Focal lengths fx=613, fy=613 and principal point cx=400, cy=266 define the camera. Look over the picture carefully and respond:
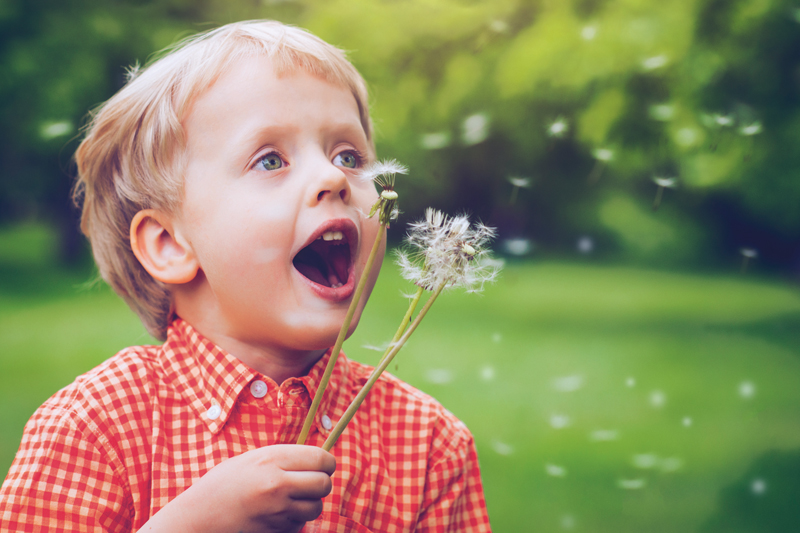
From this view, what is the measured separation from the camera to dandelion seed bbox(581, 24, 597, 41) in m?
1.69

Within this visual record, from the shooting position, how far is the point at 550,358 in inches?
60.4

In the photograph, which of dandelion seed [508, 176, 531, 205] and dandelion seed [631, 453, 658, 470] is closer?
dandelion seed [631, 453, 658, 470]

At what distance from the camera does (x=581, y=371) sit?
1.50m

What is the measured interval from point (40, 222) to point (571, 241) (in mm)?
1375

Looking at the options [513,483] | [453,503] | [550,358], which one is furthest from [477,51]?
[453,503]

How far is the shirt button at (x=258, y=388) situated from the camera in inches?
29.2

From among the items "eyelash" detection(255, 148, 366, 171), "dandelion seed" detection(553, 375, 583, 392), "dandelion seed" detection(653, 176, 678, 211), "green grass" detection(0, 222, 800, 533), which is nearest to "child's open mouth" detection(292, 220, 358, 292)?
"eyelash" detection(255, 148, 366, 171)

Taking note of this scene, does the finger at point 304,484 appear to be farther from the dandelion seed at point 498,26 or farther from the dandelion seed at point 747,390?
the dandelion seed at point 498,26

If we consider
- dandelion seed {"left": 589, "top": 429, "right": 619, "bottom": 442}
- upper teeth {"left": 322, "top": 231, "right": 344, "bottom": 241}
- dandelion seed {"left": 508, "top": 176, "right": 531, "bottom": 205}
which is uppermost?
dandelion seed {"left": 508, "top": 176, "right": 531, "bottom": 205}

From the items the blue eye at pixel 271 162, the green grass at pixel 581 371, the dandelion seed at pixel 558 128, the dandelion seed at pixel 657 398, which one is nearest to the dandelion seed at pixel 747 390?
the green grass at pixel 581 371

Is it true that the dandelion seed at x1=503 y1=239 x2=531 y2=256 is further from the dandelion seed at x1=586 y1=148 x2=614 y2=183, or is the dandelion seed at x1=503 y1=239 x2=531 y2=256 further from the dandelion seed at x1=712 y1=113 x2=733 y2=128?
the dandelion seed at x1=712 y1=113 x2=733 y2=128

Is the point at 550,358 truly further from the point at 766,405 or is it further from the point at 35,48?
the point at 35,48

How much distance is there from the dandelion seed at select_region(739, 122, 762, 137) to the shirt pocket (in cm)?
149

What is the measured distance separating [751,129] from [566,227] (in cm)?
54
